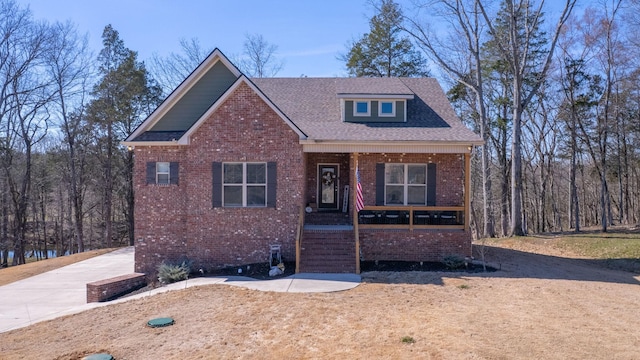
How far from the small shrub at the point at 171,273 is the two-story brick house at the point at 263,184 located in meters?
0.93

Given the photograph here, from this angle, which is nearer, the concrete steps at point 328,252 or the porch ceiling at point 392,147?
the concrete steps at point 328,252

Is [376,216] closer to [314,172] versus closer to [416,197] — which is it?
[416,197]

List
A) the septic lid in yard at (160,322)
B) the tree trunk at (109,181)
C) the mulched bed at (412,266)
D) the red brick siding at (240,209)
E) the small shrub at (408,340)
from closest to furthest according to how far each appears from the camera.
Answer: the small shrub at (408,340) < the septic lid in yard at (160,322) < the mulched bed at (412,266) < the red brick siding at (240,209) < the tree trunk at (109,181)

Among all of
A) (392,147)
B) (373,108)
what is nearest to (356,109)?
(373,108)

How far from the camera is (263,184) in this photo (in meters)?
13.4

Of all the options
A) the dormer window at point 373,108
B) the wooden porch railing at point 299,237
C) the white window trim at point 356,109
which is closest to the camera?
the wooden porch railing at point 299,237

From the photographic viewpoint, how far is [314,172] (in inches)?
637

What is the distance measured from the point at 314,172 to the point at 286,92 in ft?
13.9

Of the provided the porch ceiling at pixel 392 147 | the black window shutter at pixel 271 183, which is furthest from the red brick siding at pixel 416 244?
the black window shutter at pixel 271 183

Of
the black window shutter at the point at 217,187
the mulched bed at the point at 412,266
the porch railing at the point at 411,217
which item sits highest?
the black window shutter at the point at 217,187

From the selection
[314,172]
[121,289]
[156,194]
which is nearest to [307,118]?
[314,172]

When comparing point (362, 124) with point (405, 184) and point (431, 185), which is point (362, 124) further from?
point (431, 185)

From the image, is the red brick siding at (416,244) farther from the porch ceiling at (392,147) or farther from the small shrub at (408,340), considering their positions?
the small shrub at (408,340)

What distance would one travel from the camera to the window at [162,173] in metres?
13.6
